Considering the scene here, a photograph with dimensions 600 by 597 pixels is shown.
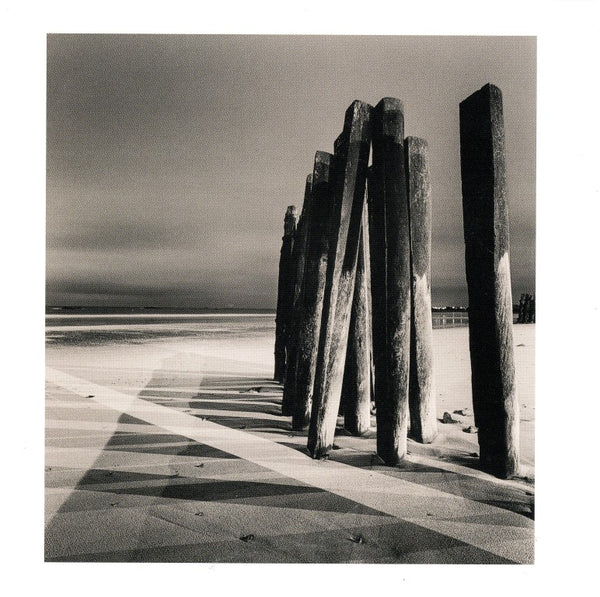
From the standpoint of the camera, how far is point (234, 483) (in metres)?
3.02

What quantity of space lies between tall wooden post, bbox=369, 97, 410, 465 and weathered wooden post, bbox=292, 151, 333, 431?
59 cm

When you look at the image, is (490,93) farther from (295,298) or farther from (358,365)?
(295,298)

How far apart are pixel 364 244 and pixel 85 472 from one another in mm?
2613

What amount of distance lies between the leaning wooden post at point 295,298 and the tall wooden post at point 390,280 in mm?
914

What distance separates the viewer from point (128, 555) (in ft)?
9.31

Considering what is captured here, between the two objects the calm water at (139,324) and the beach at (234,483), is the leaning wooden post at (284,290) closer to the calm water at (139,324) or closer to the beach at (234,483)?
the calm water at (139,324)

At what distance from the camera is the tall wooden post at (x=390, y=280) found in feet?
10.3

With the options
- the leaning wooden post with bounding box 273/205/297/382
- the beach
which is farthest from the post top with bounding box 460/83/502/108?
the leaning wooden post with bounding box 273/205/297/382

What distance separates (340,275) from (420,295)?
0.61m

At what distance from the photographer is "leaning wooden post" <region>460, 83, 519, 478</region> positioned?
2.86 meters

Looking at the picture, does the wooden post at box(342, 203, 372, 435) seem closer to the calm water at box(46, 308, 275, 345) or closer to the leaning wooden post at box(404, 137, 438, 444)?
→ the leaning wooden post at box(404, 137, 438, 444)
